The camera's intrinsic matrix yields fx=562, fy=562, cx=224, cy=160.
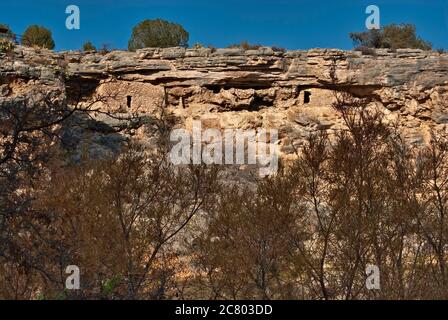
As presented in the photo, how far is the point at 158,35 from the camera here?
64.3 feet

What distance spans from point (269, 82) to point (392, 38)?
9451 millimetres

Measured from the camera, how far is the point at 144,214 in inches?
299

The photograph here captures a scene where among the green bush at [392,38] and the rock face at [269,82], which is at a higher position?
the green bush at [392,38]

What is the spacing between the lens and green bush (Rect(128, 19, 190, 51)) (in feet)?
63.9

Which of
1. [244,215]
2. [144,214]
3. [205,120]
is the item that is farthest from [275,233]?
[205,120]

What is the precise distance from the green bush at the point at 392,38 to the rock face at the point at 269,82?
6995mm

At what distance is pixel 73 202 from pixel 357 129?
3.69 m

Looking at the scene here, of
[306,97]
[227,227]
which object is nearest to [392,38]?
[306,97]

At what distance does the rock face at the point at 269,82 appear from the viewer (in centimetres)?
1394

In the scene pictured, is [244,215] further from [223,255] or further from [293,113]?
[293,113]

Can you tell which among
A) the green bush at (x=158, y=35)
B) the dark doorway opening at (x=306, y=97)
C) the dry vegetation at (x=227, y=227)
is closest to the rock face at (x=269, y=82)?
the dark doorway opening at (x=306, y=97)

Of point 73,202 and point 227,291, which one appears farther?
point 73,202

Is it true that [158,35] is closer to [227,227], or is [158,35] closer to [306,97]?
[306,97]

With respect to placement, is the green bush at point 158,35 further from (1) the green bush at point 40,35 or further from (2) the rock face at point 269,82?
(2) the rock face at point 269,82
